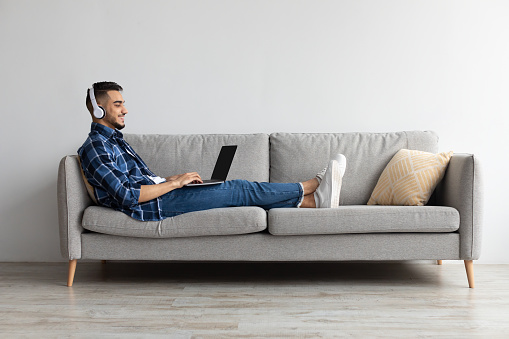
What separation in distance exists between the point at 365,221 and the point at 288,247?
0.41 meters

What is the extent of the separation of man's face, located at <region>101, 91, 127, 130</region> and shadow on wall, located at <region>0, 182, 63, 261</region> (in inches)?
39.1

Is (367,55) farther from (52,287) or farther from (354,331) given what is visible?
(52,287)

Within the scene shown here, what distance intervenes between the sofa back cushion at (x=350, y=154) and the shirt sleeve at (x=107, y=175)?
37.0 inches

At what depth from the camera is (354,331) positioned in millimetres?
2084

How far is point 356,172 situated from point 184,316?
148 cm

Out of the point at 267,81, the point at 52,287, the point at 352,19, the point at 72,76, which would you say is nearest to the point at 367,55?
the point at 352,19

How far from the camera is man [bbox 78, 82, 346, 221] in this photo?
2803mm

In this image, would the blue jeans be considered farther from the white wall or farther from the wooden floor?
the white wall

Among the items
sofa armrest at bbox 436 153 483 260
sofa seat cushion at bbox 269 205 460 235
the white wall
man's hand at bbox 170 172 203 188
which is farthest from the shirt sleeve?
sofa armrest at bbox 436 153 483 260

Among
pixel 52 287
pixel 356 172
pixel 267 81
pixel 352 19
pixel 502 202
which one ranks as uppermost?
pixel 352 19

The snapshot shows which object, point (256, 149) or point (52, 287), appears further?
point (256, 149)

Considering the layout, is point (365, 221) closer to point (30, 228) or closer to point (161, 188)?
point (161, 188)

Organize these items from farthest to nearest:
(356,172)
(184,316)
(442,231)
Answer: (356,172) → (442,231) → (184,316)

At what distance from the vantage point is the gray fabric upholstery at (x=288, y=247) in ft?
8.99
